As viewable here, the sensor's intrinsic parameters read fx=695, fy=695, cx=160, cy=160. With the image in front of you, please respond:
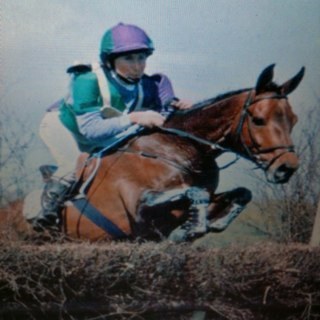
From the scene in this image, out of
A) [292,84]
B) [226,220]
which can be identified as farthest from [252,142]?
[226,220]

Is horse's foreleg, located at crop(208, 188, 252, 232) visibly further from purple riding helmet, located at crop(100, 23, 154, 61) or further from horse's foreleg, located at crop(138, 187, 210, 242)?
purple riding helmet, located at crop(100, 23, 154, 61)

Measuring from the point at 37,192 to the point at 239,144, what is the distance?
1.62 meters

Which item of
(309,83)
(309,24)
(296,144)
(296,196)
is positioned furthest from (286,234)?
(309,24)

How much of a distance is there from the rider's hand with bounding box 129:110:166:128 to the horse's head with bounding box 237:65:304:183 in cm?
62

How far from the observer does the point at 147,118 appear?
5.38 meters

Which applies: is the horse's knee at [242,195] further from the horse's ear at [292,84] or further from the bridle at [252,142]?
the horse's ear at [292,84]

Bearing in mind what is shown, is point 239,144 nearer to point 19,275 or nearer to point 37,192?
point 37,192

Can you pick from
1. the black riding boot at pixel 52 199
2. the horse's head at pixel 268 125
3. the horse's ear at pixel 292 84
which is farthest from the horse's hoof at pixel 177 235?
the horse's ear at pixel 292 84

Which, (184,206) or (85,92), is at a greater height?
(85,92)

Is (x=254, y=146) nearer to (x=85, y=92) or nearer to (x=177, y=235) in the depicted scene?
(x=177, y=235)

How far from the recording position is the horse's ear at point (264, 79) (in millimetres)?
5422

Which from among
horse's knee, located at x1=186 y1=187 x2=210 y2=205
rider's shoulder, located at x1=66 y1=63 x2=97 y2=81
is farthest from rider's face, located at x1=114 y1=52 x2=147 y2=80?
horse's knee, located at x1=186 y1=187 x2=210 y2=205

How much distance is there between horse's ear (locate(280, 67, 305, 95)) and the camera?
5457mm

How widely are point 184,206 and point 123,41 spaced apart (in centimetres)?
137
